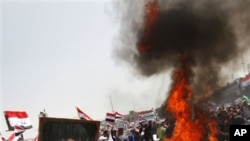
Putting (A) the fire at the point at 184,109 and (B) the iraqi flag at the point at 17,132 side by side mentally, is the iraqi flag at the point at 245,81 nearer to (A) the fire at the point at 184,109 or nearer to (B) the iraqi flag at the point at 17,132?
A: (A) the fire at the point at 184,109

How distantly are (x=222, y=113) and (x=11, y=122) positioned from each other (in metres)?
7.56

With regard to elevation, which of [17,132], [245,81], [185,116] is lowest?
[17,132]

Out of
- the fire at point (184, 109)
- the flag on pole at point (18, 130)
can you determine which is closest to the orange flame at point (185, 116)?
the fire at point (184, 109)

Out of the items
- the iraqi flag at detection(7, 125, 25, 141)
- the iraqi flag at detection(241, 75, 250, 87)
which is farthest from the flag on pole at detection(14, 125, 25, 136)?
the iraqi flag at detection(241, 75, 250, 87)

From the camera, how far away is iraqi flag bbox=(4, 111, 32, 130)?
1440cm

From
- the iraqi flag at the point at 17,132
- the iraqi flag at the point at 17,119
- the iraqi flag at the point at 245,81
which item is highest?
the iraqi flag at the point at 245,81

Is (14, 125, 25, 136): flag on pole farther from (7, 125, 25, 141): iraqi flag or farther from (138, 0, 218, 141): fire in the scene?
(138, 0, 218, 141): fire

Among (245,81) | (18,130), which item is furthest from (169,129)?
(245,81)

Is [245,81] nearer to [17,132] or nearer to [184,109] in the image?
[184,109]

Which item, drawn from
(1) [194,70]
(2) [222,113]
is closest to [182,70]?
(1) [194,70]

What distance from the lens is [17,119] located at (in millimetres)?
14688

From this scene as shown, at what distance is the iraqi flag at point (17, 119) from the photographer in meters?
14.4

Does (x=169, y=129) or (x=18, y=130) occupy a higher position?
(x=169, y=129)

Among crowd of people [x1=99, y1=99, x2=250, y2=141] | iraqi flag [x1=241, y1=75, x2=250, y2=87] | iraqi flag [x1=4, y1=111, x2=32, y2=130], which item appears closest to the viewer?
iraqi flag [x1=4, y1=111, x2=32, y2=130]
